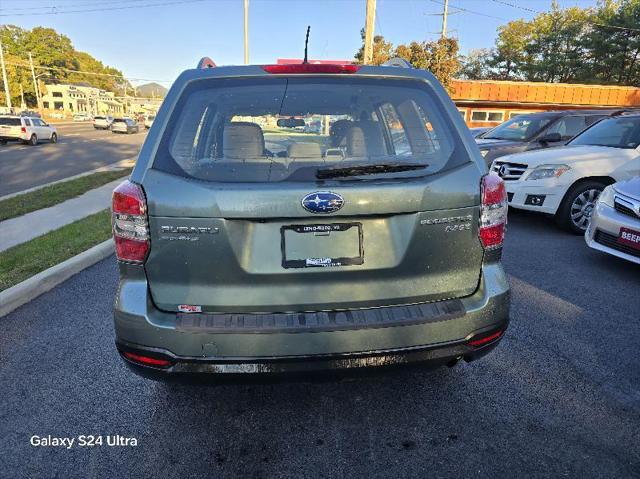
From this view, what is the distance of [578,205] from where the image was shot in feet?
21.3

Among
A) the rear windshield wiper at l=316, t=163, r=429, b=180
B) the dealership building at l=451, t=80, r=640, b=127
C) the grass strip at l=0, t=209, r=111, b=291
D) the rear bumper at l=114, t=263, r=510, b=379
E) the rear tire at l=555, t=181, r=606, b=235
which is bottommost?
the grass strip at l=0, t=209, r=111, b=291

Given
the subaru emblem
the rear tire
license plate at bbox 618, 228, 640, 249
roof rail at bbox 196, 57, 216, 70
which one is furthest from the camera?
the rear tire

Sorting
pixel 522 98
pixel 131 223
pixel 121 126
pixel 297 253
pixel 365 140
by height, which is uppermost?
pixel 522 98

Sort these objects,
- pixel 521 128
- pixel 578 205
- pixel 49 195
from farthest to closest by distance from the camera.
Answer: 1. pixel 521 128
2. pixel 49 195
3. pixel 578 205

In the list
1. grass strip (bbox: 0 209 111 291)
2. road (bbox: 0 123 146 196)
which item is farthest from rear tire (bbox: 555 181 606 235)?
road (bbox: 0 123 146 196)

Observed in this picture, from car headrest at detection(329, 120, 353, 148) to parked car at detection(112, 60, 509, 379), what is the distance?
0.14 m

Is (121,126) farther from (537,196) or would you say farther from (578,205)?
(578,205)

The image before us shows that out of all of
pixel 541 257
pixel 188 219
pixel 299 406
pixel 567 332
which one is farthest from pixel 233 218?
pixel 541 257

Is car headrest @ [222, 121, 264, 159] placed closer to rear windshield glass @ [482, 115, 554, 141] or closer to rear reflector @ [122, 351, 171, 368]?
rear reflector @ [122, 351, 171, 368]

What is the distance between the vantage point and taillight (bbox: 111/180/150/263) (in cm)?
199

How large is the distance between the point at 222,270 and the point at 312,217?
0.46 m

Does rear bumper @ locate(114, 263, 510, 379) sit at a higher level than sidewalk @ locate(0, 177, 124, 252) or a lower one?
higher

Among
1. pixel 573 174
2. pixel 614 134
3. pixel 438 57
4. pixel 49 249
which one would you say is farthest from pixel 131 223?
pixel 438 57

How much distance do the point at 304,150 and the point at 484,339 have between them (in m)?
1.30
